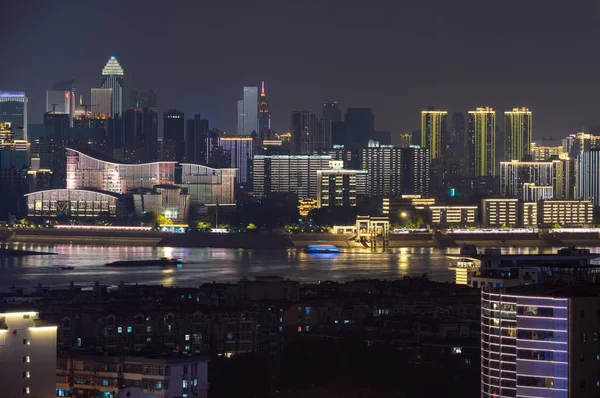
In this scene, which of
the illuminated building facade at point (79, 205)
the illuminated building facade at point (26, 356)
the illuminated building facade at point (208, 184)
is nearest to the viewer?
the illuminated building facade at point (26, 356)

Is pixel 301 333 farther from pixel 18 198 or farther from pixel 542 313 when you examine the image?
pixel 18 198

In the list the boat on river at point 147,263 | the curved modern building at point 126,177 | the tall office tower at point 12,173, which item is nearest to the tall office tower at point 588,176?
the curved modern building at point 126,177

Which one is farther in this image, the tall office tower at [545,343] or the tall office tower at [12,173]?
the tall office tower at [12,173]

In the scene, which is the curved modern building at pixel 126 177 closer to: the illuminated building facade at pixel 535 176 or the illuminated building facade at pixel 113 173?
the illuminated building facade at pixel 113 173

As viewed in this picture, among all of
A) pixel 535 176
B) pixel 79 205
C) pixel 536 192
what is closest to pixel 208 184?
pixel 79 205

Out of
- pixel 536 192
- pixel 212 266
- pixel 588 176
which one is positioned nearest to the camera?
pixel 212 266

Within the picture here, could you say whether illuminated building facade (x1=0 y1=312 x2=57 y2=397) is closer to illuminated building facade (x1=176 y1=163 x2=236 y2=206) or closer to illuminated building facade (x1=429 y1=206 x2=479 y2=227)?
illuminated building facade (x1=429 y1=206 x2=479 y2=227)

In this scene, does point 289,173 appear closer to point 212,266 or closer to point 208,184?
point 208,184
